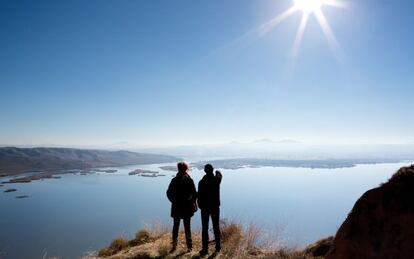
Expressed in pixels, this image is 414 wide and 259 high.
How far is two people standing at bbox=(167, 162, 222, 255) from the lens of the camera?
28.7 ft

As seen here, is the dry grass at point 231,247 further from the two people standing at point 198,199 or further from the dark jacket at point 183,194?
the dark jacket at point 183,194

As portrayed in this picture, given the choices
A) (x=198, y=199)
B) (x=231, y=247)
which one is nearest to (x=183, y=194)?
(x=198, y=199)

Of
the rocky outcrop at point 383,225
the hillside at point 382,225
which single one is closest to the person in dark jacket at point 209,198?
the hillside at point 382,225

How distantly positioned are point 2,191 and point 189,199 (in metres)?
181

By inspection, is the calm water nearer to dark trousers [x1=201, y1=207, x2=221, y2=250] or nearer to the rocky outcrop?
dark trousers [x1=201, y1=207, x2=221, y2=250]

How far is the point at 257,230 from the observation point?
1001cm

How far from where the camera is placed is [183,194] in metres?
9.04

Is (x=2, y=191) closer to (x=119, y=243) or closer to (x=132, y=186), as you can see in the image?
(x=132, y=186)

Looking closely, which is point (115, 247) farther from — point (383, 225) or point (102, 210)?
point (102, 210)

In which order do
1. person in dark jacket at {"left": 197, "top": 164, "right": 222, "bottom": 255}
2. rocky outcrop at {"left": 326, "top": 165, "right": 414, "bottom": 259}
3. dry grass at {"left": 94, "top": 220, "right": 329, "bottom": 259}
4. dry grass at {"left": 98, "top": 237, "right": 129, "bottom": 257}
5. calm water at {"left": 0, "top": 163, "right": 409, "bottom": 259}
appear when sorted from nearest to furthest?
rocky outcrop at {"left": 326, "top": 165, "right": 414, "bottom": 259}, dry grass at {"left": 94, "top": 220, "right": 329, "bottom": 259}, person in dark jacket at {"left": 197, "top": 164, "right": 222, "bottom": 255}, dry grass at {"left": 98, "top": 237, "right": 129, "bottom": 257}, calm water at {"left": 0, "top": 163, "right": 409, "bottom": 259}

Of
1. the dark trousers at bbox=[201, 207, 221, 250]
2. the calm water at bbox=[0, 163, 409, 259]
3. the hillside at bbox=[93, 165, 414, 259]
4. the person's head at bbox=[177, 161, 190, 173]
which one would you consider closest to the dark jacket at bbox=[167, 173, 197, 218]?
the person's head at bbox=[177, 161, 190, 173]

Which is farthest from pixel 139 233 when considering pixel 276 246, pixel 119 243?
pixel 276 246

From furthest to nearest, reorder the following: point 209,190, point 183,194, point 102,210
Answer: point 102,210 < point 183,194 < point 209,190

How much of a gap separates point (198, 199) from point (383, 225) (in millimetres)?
5274
